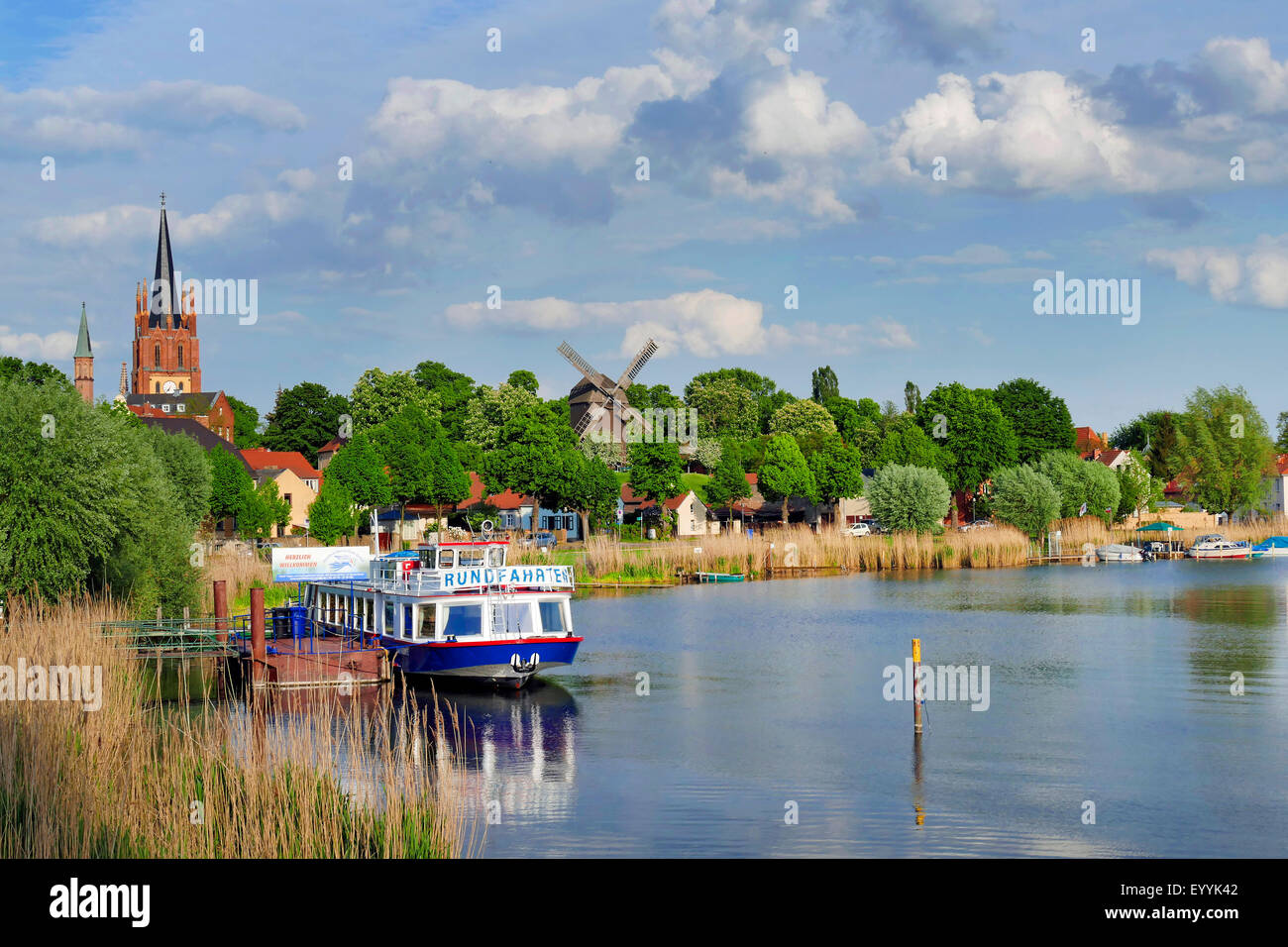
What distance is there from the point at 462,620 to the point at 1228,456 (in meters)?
104

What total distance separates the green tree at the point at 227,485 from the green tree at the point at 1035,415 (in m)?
73.5

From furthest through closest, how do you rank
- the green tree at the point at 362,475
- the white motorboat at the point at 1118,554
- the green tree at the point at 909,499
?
the green tree at the point at 362,475 → the green tree at the point at 909,499 → the white motorboat at the point at 1118,554

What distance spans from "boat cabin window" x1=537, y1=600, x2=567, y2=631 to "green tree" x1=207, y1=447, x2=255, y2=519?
61022 millimetres

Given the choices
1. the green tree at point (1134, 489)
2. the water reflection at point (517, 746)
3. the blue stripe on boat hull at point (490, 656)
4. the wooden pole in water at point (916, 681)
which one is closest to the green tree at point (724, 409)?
the green tree at point (1134, 489)

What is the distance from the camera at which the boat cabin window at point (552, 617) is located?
126ft

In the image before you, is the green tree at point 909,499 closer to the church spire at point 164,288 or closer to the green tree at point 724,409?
the green tree at point 724,409

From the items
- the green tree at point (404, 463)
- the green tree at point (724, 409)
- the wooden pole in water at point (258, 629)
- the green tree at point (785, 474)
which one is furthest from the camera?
the green tree at point (724, 409)

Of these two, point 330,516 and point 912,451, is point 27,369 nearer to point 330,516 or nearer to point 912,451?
point 330,516

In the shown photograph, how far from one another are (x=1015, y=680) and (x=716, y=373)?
144626mm

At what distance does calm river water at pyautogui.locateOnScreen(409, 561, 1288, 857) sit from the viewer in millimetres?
21969

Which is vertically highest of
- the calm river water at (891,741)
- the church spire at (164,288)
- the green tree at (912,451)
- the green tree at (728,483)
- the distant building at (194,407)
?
the church spire at (164,288)

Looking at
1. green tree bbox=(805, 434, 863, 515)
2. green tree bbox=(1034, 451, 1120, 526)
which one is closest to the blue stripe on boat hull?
green tree bbox=(1034, 451, 1120, 526)
